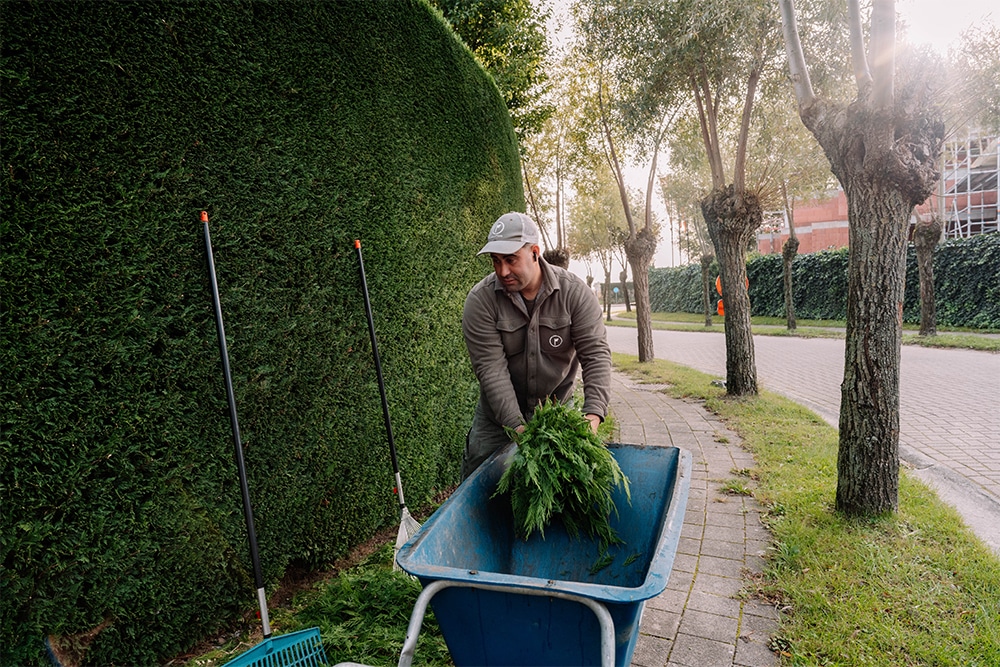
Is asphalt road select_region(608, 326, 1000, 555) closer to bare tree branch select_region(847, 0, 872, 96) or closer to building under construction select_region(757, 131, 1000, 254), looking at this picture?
bare tree branch select_region(847, 0, 872, 96)

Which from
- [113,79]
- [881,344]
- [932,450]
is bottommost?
[932,450]

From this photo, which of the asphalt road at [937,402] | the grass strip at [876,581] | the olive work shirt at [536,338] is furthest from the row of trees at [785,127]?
the olive work shirt at [536,338]

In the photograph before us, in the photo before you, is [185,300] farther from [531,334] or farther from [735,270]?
[735,270]

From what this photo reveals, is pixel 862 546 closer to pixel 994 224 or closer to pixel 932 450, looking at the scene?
pixel 932 450

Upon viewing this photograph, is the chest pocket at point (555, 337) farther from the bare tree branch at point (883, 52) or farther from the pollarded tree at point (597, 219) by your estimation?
the pollarded tree at point (597, 219)

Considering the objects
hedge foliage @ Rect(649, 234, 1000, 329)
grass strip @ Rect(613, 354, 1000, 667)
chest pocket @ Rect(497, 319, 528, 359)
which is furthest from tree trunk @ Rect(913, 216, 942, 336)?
chest pocket @ Rect(497, 319, 528, 359)

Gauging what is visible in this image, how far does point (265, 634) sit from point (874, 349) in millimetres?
4130

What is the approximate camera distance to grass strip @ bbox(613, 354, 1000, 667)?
259cm

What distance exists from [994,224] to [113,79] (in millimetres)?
44351

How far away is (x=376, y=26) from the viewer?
3.97 meters

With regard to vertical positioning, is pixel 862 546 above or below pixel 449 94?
below

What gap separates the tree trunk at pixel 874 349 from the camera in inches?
147

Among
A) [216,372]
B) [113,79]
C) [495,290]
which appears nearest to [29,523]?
[216,372]

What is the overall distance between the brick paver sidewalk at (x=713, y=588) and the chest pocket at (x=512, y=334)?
162 cm
